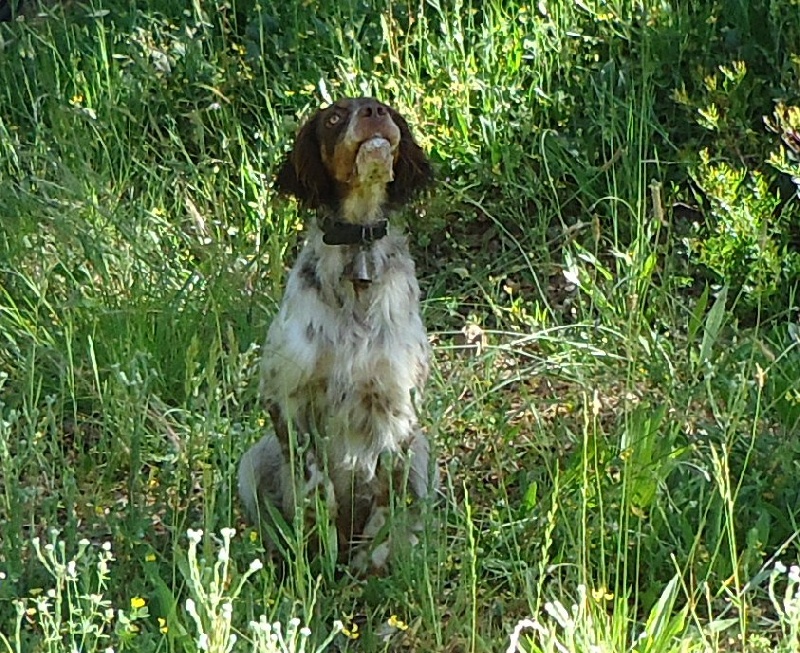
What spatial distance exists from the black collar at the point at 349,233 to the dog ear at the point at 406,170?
0.12 meters

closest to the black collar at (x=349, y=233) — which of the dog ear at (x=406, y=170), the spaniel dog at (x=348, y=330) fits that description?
the spaniel dog at (x=348, y=330)

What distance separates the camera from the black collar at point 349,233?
11.2 ft

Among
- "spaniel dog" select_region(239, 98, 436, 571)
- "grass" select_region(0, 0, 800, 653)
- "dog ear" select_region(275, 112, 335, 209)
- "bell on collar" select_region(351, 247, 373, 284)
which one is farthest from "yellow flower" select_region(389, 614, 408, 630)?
"dog ear" select_region(275, 112, 335, 209)

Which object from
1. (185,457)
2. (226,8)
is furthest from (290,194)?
(226,8)

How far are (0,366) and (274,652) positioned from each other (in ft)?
7.49

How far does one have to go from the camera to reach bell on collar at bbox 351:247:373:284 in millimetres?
3428

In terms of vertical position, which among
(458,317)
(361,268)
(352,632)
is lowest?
(352,632)

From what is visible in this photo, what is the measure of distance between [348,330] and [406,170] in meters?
A: 0.41

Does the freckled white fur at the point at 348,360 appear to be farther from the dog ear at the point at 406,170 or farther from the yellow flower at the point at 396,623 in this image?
the yellow flower at the point at 396,623

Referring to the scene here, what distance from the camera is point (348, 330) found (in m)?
3.46

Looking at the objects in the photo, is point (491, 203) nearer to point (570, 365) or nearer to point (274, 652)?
point (570, 365)

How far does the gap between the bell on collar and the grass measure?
37 cm

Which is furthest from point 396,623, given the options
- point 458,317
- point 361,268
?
→ point 458,317

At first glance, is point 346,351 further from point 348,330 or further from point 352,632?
point 352,632
